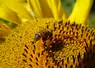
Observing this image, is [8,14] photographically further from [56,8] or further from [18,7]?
[56,8]

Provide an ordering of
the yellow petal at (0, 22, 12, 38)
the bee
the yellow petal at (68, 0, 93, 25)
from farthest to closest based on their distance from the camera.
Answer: the yellow petal at (68, 0, 93, 25), the yellow petal at (0, 22, 12, 38), the bee

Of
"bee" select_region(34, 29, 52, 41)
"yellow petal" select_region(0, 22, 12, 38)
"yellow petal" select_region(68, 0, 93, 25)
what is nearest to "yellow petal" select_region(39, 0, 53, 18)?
"yellow petal" select_region(68, 0, 93, 25)

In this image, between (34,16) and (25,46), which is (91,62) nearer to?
(25,46)

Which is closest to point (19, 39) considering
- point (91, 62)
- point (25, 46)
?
point (25, 46)

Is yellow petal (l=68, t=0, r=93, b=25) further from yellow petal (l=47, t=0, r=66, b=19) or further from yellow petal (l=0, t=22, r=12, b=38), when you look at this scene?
yellow petal (l=0, t=22, r=12, b=38)

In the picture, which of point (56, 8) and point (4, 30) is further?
point (56, 8)

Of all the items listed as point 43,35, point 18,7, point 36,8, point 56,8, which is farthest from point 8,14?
point 43,35
